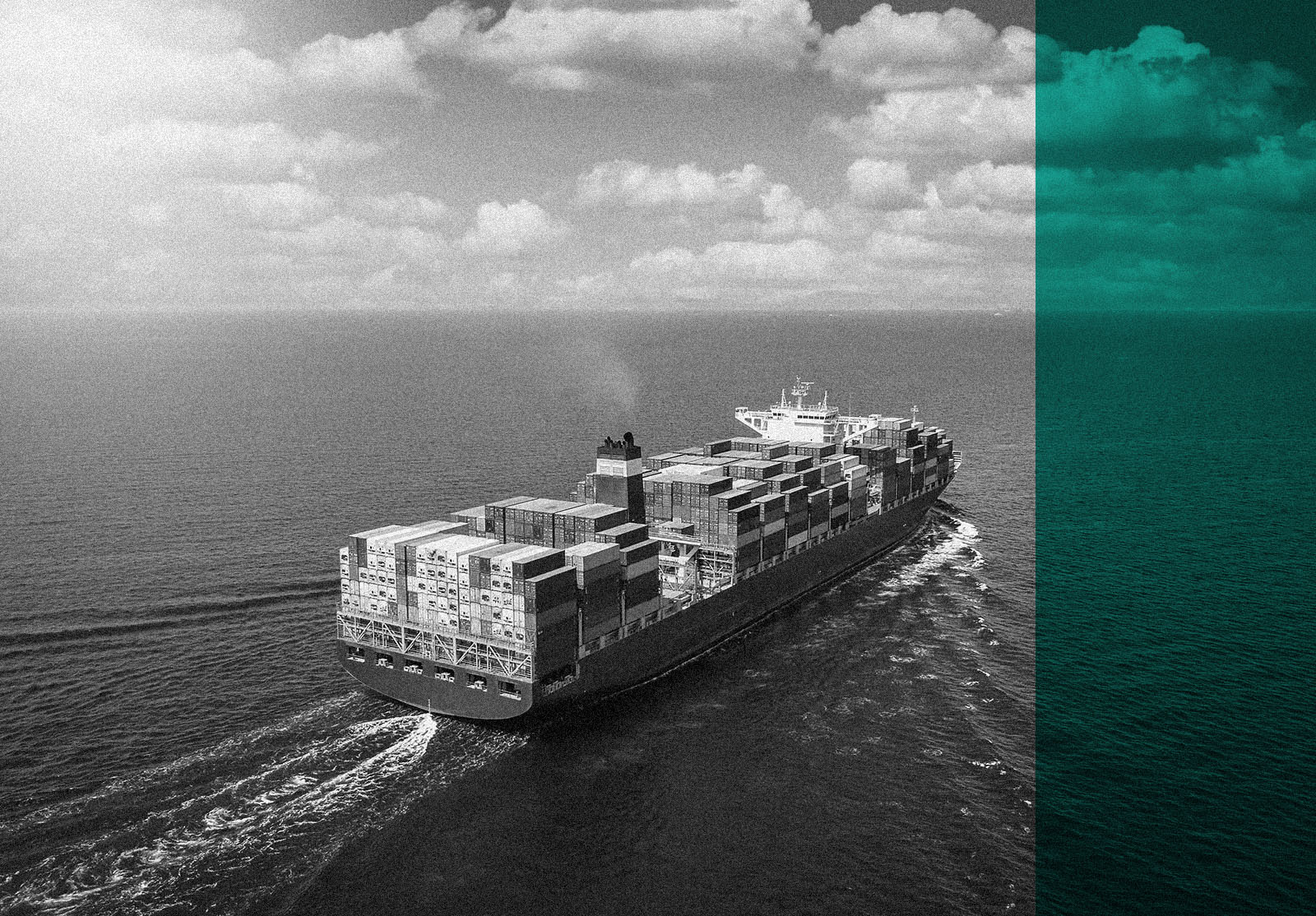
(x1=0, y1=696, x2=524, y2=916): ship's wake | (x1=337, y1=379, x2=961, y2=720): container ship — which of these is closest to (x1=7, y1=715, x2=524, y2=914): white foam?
(x1=0, y1=696, x2=524, y2=916): ship's wake

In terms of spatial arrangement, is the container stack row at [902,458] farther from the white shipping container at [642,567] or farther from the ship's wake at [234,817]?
the ship's wake at [234,817]

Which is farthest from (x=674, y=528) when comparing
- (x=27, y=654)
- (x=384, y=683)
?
(x=27, y=654)

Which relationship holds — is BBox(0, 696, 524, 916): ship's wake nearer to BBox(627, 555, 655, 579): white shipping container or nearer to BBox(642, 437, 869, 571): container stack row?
BBox(627, 555, 655, 579): white shipping container

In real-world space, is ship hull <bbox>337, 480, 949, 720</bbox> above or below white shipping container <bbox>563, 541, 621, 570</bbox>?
below

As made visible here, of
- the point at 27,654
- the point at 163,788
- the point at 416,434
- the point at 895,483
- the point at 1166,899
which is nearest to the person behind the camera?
the point at 1166,899

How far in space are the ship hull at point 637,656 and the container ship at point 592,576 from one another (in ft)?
0.32

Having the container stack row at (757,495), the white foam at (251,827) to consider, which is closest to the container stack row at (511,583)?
the white foam at (251,827)

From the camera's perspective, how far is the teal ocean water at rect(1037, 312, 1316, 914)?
3619 centimetres

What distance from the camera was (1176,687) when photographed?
50.6 m

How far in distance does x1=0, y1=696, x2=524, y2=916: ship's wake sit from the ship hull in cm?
198

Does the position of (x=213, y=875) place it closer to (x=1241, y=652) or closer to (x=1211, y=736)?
(x=1211, y=736)

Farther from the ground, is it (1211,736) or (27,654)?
(27,654)

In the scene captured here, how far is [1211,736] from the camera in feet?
148

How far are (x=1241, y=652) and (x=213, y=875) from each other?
5450 cm
